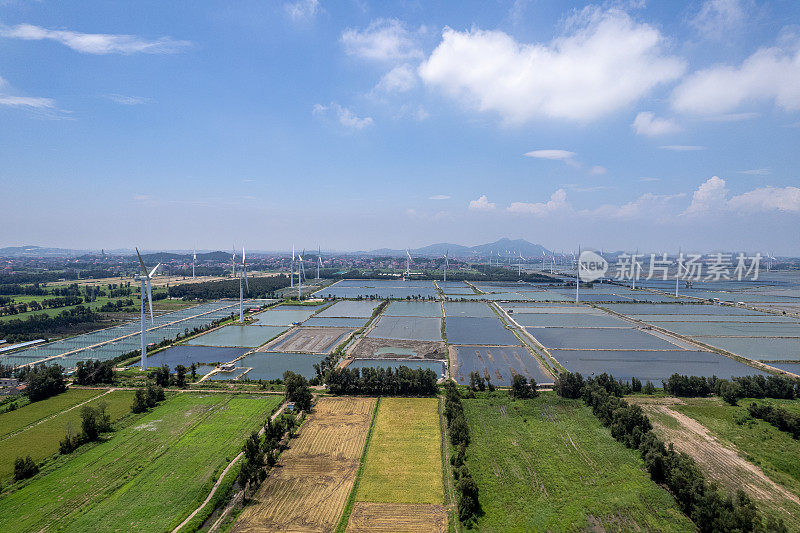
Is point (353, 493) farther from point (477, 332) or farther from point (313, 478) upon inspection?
point (477, 332)

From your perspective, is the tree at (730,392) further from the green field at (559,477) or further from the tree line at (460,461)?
the tree line at (460,461)

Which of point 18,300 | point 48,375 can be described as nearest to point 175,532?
point 48,375

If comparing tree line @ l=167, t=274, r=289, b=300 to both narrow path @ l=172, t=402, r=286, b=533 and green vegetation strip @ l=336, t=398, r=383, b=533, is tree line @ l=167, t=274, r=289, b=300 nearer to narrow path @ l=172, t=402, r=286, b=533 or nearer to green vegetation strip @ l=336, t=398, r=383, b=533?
narrow path @ l=172, t=402, r=286, b=533

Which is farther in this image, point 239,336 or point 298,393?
point 239,336

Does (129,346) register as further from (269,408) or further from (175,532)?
(175,532)

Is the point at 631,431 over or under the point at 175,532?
over

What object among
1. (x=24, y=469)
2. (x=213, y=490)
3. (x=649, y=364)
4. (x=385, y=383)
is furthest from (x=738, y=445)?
(x=24, y=469)

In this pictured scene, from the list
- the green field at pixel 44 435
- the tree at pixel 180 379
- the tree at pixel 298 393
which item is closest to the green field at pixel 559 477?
the tree at pixel 298 393
